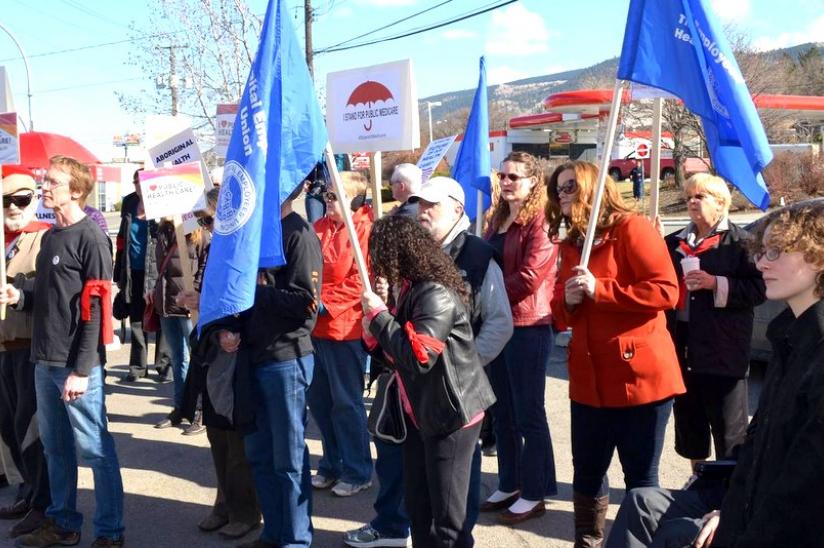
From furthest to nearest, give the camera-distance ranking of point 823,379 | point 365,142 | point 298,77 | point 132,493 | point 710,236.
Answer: point 365,142, point 132,493, point 710,236, point 298,77, point 823,379

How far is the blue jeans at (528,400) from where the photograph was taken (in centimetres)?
460

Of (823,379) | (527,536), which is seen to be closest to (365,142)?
(527,536)

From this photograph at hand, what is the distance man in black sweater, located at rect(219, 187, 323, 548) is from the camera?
13.1 ft

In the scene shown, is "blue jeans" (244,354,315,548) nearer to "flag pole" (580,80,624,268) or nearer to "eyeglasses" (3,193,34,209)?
"flag pole" (580,80,624,268)

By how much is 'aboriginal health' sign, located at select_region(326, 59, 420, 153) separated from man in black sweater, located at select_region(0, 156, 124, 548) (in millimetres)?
2012

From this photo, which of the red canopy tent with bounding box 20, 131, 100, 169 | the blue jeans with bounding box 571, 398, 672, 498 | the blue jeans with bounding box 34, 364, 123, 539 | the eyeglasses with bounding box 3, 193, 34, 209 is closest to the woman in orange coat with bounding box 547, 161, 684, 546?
the blue jeans with bounding box 571, 398, 672, 498

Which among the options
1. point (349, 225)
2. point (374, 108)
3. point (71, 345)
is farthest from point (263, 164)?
point (374, 108)

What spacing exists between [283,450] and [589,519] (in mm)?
1485

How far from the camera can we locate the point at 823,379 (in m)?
2.09

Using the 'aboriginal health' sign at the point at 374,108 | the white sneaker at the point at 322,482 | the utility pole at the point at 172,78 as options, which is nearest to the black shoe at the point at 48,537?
the white sneaker at the point at 322,482

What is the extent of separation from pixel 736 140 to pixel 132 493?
4.16 metres

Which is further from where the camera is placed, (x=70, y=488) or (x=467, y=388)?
(x=70, y=488)

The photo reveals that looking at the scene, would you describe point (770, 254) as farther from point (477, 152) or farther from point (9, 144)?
point (9, 144)

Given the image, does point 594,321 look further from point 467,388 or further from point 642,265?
point 467,388
